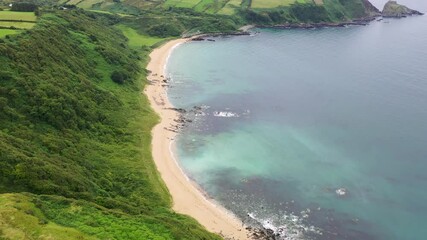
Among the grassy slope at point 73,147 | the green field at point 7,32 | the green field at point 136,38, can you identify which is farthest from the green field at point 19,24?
the green field at point 136,38

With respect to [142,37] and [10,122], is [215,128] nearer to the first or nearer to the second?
[10,122]

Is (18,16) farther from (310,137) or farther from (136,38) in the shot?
(310,137)

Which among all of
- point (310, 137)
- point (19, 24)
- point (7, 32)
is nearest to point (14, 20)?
point (19, 24)

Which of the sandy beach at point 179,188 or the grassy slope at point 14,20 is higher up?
the grassy slope at point 14,20

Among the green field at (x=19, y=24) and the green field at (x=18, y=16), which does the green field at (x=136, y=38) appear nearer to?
the green field at (x=18, y=16)

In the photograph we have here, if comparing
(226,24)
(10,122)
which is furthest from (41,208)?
(226,24)

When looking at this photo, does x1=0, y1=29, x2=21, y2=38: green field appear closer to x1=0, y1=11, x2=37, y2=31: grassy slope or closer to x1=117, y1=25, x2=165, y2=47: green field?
x1=0, y1=11, x2=37, y2=31: grassy slope

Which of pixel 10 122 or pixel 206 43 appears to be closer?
pixel 10 122
